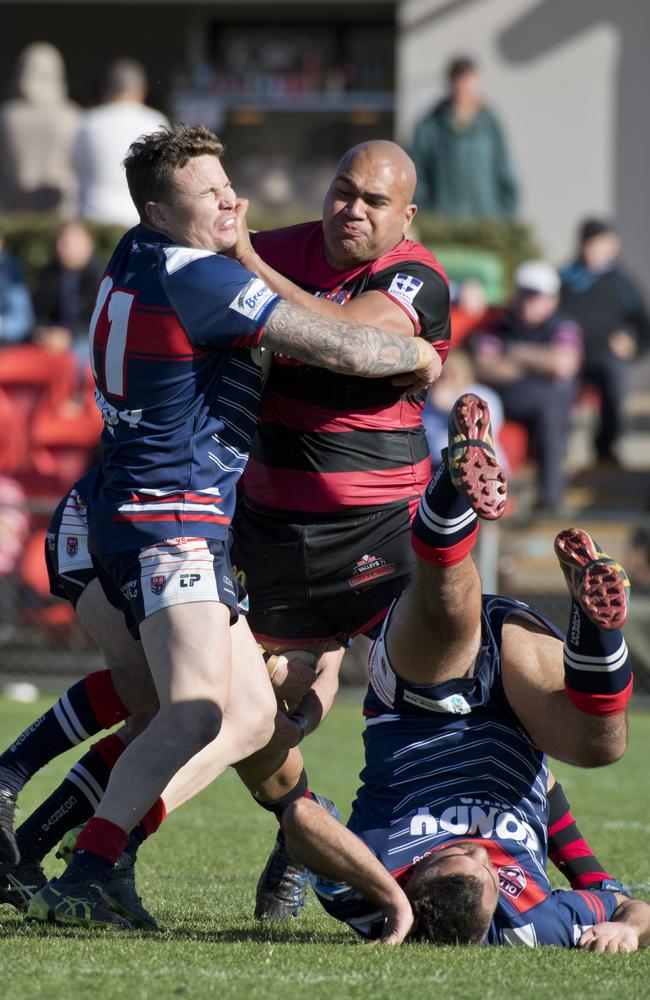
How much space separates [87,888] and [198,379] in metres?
1.46

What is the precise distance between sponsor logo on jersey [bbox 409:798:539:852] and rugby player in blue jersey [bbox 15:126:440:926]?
53cm

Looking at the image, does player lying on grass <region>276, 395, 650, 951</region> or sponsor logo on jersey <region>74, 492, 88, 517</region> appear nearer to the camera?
player lying on grass <region>276, 395, 650, 951</region>

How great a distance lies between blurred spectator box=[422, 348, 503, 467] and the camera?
10508 millimetres

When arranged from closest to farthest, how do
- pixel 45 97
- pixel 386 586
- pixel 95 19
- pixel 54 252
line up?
pixel 386 586, pixel 54 252, pixel 45 97, pixel 95 19

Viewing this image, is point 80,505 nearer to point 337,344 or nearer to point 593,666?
point 337,344

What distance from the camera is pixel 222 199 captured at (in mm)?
4539

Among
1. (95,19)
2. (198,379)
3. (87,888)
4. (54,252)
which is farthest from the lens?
(95,19)

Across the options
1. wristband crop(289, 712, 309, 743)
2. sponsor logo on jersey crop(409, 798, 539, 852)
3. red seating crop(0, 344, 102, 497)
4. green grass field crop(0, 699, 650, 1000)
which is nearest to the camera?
green grass field crop(0, 699, 650, 1000)

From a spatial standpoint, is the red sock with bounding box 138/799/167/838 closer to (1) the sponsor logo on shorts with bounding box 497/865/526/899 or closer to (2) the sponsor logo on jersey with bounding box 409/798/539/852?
(2) the sponsor logo on jersey with bounding box 409/798/539/852

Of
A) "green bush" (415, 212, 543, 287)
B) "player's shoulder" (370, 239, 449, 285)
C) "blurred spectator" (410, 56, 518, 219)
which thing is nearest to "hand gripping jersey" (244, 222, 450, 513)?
"player's shoulder" (370, 239, 449, 285)

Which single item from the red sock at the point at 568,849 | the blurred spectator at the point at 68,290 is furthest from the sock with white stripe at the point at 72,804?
the blurred spectator at the point at 68,290

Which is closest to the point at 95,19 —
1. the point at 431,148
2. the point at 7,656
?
the point at 431,148

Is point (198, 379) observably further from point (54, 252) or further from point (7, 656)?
point (54, 252)

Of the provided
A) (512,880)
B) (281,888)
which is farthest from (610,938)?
(281,888)
